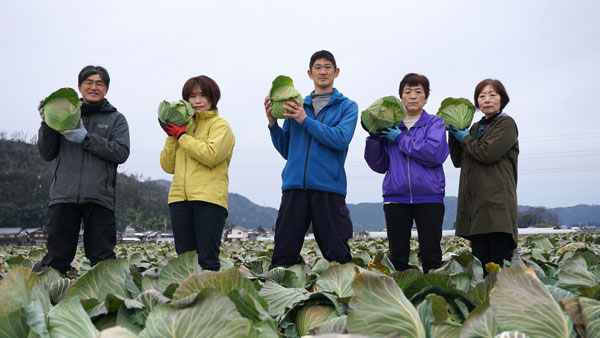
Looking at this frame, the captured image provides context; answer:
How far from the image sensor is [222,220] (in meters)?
4.46

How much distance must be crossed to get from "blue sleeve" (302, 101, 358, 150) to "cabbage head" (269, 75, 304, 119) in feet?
0.96

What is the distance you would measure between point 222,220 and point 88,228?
1.30 metres

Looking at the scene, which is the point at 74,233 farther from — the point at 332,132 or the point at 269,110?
the point at 332,132

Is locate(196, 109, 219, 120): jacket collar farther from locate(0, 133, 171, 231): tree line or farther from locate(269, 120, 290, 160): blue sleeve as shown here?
locate(0, 133, 171, 231): tree line

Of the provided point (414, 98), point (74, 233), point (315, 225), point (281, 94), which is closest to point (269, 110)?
point (281, 94)

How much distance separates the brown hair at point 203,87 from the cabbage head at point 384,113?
Answer: 1532mm

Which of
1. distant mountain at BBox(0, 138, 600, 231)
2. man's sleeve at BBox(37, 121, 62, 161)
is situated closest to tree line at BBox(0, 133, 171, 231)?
distant mountain at BBox(0, 138, 600, 231)

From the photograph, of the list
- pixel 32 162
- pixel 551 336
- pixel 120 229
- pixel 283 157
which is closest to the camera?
pixel 551 336

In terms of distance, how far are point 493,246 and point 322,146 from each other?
5.98 feet

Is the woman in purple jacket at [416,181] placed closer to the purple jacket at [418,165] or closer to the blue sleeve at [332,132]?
the purple jacket at [418,165]

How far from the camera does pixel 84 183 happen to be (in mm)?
4391

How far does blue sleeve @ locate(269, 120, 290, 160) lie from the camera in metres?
4.77

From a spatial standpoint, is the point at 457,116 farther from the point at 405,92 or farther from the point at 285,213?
the point at 285,213

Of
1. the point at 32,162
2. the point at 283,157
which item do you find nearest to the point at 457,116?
the point at 283,157
